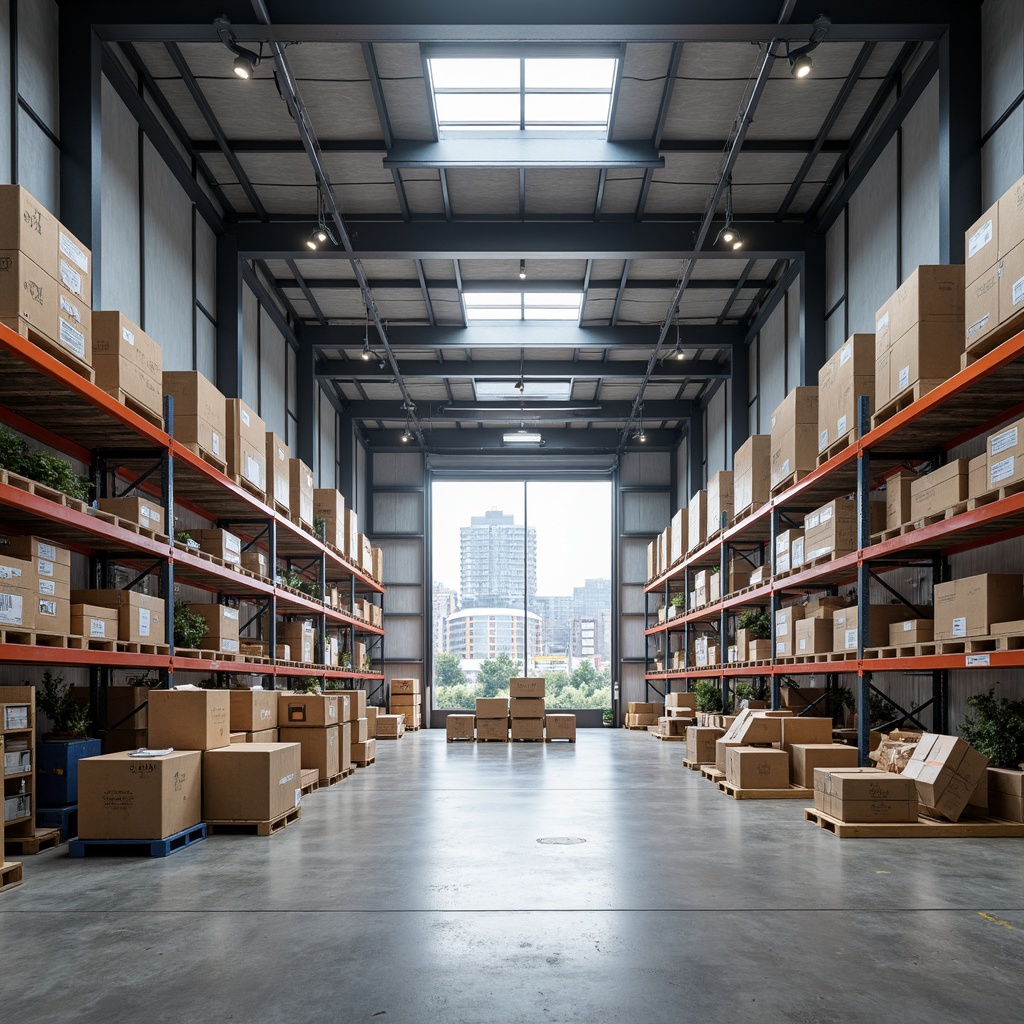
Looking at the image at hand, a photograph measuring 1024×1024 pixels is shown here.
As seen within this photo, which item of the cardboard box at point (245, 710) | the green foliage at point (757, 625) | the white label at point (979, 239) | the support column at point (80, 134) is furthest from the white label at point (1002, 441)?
the green foliage at point (757, 625)

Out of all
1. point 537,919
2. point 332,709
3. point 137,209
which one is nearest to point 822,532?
point 332,709

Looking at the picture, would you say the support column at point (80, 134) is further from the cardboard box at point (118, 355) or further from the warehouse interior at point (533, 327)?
the cardboard box at point (118, 355)

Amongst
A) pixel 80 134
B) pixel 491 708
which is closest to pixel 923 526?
pixel 80 134

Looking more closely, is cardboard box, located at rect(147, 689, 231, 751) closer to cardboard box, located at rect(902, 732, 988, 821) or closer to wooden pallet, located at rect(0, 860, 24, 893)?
wooden pallet, located at rect(0, 860, 24, 893)

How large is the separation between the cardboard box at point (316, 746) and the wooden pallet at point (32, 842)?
3839mm

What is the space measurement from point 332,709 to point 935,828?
666 centimetres

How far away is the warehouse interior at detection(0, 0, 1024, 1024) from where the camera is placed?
4.25m

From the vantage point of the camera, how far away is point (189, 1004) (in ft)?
12.1

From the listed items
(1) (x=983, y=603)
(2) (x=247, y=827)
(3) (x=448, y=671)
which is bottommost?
(3) (x=448, y=671)

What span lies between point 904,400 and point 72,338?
718cm

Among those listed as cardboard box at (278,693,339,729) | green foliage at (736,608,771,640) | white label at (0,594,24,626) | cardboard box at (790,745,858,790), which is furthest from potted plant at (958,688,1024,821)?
white label at (0,594,24,626)

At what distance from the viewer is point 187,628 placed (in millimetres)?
10633

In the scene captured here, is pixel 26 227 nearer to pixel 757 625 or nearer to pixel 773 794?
pixel 773 794

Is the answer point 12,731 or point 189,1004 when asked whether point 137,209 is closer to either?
point 12,731
